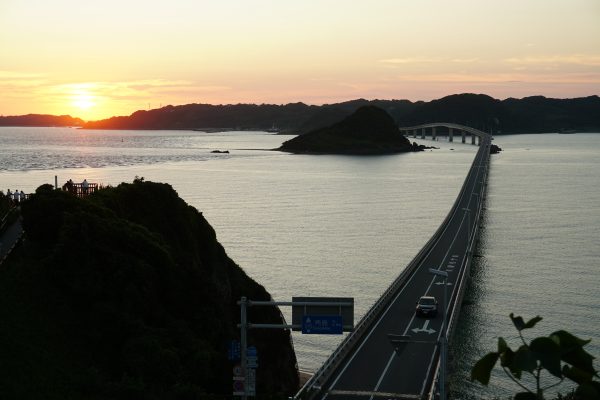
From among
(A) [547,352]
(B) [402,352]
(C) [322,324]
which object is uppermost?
(A) [547,352]

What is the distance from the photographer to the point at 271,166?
616 feet

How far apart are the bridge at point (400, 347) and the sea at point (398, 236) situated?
7.68 ft

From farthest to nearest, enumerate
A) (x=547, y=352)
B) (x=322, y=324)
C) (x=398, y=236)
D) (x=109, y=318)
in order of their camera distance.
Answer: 1. (x=398, y=236)
2. (x=109, y=318)
3. (x=322, y=324)
4. (x=547, y=352)

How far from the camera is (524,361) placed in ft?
25.4

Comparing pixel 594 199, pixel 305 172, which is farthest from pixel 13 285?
pixel 305 172

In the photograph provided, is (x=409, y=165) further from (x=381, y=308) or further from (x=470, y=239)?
(x=381, y=308)

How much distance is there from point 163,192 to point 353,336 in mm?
12843

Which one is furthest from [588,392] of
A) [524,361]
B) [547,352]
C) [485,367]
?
[485,367]

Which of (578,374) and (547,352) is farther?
(578,374)

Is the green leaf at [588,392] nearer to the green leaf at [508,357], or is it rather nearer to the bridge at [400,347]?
the green leaf at [508,357]

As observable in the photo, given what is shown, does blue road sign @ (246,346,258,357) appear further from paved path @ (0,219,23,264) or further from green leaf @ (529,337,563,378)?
paved path @ (0,219,23,264)

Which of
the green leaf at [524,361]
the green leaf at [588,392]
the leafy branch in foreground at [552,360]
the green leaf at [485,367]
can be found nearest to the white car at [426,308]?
the leafy branch in foreground at [552,360]

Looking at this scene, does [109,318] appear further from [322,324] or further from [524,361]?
[524,361]

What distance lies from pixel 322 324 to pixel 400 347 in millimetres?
10610
